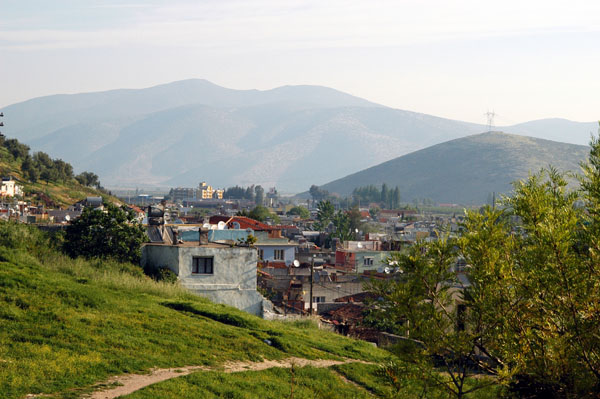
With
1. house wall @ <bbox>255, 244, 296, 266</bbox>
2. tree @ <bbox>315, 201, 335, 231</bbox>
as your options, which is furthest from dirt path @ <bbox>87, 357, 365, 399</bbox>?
tree @ <bbox>315, 201, 335, 231</bbox>

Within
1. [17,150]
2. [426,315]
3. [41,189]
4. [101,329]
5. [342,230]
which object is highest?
[17,150]

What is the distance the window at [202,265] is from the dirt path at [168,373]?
11824mm

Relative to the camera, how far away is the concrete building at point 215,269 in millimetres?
37875

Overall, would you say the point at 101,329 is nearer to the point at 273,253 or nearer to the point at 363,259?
the point at 273,253

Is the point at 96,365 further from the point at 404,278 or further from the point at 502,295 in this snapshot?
the point at 502,295

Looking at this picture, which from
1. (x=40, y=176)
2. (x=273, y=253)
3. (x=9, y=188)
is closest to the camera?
(x=273, y=253)

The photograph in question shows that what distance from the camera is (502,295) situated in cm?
1249

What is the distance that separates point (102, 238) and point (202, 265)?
5016 millimetres

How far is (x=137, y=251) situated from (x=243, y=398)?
1903 centimetres

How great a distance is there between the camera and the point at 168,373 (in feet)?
71.8

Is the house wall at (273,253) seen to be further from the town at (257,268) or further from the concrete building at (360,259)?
the concrete building at (360,259)

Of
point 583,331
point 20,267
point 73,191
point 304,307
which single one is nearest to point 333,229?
point 73,191

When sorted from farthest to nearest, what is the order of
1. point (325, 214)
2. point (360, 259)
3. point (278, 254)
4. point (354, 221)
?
1. point (354, 221)
2. point (325, 214)
3. point (360, 259)
4. point (278, 254)

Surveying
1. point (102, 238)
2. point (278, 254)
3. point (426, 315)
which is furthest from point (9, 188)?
point (426, 315)
